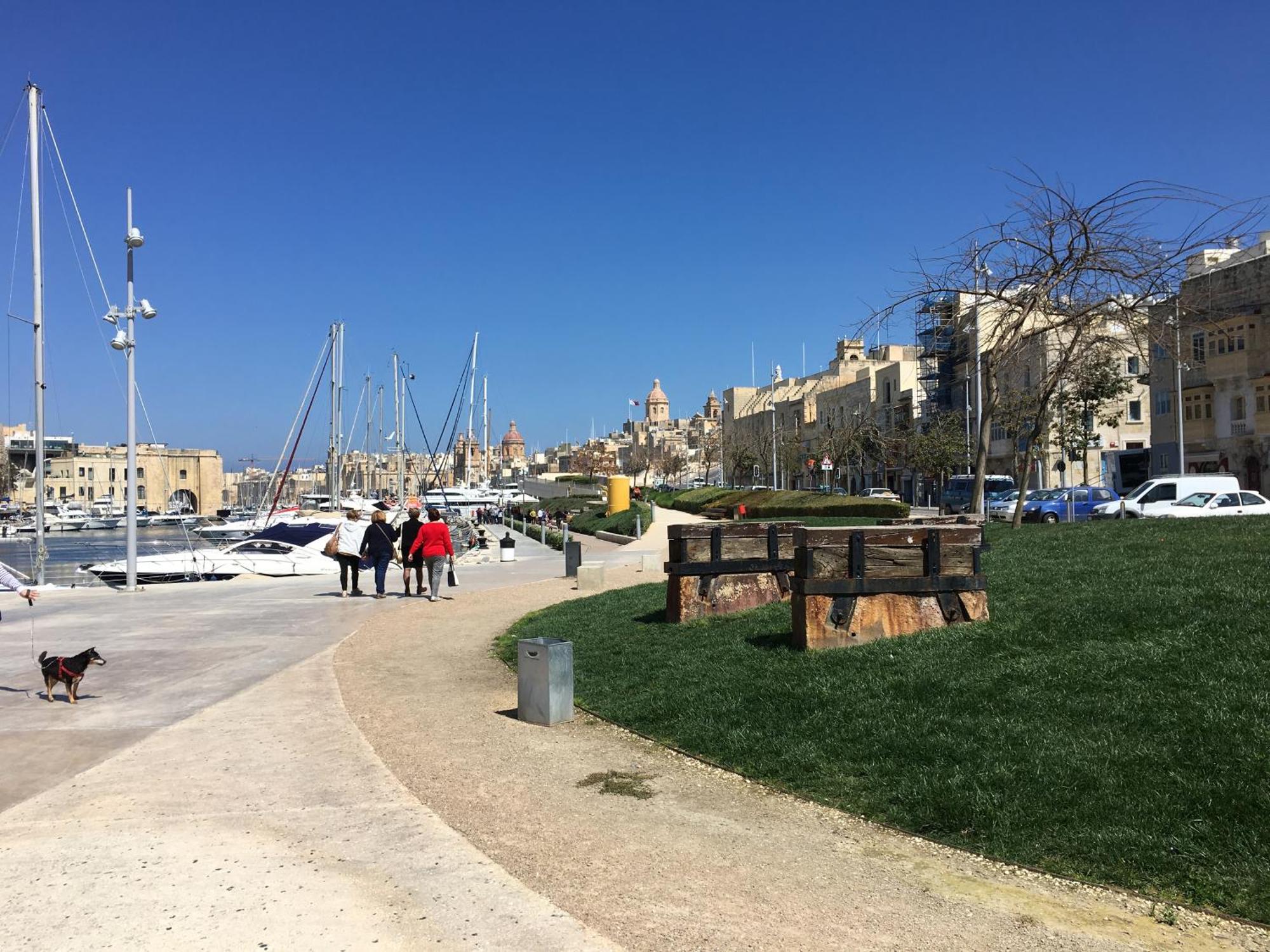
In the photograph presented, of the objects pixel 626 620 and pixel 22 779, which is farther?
pixel 626 620

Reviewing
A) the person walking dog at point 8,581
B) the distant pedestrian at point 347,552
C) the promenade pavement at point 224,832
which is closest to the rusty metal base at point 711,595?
the promenade pavement at point 224,832

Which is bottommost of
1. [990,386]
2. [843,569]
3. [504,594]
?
[504,594]

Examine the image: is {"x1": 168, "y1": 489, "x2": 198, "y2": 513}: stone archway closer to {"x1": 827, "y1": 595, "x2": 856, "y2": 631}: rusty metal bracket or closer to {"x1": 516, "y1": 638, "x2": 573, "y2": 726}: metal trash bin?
{"x1": 516, "y1": 638, "x2": 573, "y2": 726}: metal trash bin

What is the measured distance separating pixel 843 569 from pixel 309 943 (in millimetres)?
5648

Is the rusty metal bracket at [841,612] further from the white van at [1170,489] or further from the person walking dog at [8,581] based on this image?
the white van at [1170,489]

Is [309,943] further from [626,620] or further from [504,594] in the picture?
[504,594]

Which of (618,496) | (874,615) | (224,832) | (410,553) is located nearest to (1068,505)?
(618,496)

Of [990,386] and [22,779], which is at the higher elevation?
[990,386]

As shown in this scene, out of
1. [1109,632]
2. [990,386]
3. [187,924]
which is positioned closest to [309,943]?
[187,924]

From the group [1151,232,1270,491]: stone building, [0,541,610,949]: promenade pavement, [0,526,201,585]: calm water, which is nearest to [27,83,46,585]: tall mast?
[0,526,201,585]: calm water

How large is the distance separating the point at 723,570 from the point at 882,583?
3.11 m

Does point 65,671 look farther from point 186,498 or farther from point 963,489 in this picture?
point 186,498

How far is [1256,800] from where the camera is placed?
4.80 m

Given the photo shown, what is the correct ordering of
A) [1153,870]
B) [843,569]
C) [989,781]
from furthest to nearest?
[843,569], [989,781], [1153,870]
